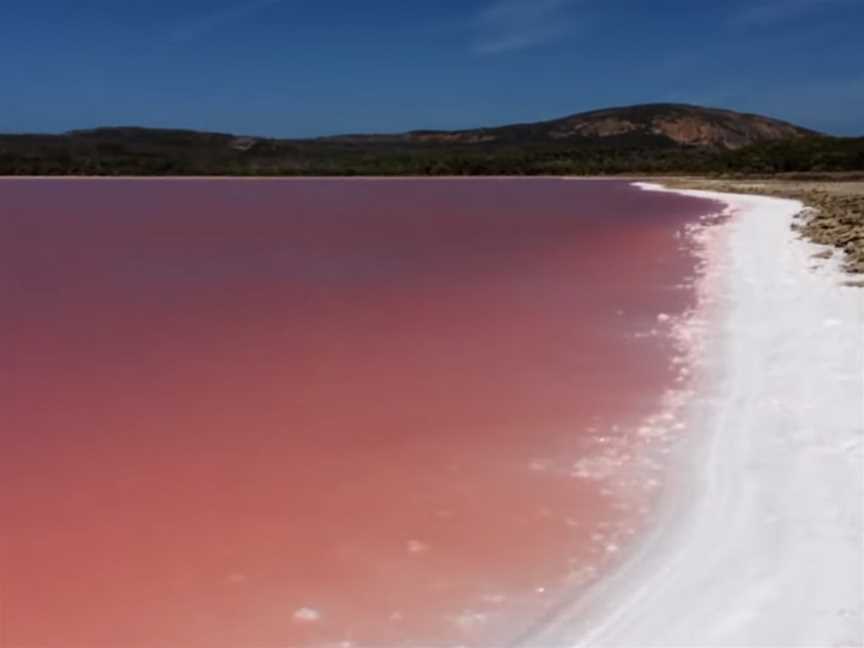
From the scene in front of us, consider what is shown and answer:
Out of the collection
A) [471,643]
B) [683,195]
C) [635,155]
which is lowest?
A: [471,643]

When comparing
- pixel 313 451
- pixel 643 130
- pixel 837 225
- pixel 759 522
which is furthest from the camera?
pixel 643 130

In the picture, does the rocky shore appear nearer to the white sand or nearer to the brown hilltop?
the white sand

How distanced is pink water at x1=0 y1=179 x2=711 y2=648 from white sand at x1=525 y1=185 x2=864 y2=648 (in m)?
0.24

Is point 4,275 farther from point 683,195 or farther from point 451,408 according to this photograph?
point 683,195

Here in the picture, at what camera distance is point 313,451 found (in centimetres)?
482

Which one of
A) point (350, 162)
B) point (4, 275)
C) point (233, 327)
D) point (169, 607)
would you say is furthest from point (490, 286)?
point (350, 162)

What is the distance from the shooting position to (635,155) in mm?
85812

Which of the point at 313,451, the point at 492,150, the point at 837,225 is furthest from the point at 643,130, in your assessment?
the point at 313,451

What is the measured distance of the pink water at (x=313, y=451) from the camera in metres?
3.18

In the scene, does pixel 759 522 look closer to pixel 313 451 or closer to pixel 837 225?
pixel 313 451

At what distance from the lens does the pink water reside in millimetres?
3176

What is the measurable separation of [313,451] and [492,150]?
337ft

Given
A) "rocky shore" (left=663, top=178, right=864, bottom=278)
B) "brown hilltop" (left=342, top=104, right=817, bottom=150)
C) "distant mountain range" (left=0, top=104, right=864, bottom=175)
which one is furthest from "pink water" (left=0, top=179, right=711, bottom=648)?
"brown hilltop" (left=342, top=104, right=817, bottom=150)

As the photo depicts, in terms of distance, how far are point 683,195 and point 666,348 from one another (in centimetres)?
3166
